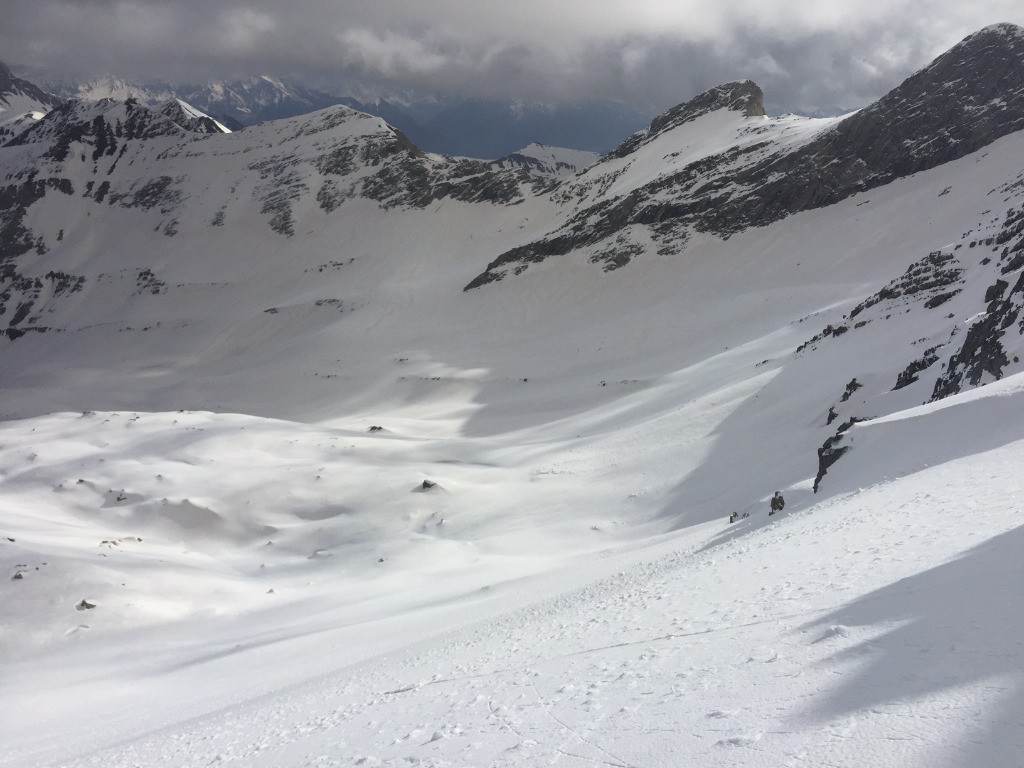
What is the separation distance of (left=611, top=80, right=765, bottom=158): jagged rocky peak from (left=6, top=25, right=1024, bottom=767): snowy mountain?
7.81 metres

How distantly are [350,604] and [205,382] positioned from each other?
62.5 meters

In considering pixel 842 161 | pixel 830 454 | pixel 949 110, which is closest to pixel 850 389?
pixel 830 454

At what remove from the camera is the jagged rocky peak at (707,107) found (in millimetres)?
103500

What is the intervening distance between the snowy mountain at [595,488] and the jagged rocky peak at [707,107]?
7809mm

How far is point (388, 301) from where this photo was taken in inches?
3494

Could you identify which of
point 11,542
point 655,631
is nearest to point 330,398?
point 11,542

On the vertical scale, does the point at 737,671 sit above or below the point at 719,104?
below

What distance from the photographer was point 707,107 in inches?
4203

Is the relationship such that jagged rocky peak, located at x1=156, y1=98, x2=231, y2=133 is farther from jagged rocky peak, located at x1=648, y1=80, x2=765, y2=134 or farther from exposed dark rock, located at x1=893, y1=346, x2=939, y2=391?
exposed dark rock, located at x1=893, y1=346, x2=939, y2=391

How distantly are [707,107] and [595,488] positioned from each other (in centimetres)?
9606

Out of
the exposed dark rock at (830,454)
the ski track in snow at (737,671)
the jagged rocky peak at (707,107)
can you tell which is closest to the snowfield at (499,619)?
the ski track in snow at (737,671)

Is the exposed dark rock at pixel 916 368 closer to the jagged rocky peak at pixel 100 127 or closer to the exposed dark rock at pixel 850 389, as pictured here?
the exposed dark rock at pixel 850 389

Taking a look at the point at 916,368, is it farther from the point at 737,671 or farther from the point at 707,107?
the point at 707,107

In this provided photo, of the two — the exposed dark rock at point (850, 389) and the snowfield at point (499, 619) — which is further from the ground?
the exposed dark rock at point (850, 389)
